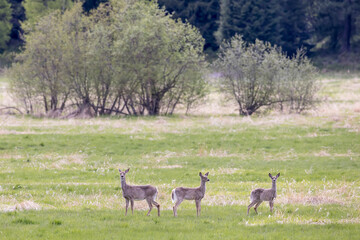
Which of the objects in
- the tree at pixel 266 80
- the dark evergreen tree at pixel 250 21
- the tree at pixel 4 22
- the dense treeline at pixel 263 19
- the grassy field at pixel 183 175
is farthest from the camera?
the tree at pixel 4 22

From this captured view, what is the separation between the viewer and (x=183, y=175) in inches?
803

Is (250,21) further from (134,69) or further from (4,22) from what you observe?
(134,69)

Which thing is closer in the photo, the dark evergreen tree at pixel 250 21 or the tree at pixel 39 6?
the tree at pixel 39 6

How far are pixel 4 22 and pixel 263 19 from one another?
45890 millimetres

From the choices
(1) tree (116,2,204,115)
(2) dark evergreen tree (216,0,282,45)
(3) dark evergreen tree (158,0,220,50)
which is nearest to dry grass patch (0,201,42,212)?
(1) tree (116,2,204,115)

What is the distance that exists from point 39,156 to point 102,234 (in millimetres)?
15842

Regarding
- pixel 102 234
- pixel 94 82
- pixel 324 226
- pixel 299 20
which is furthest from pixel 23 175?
pixel 299 20

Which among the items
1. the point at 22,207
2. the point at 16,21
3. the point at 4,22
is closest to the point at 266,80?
the point at 22,207

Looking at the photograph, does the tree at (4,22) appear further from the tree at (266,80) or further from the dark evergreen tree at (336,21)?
the tree at (266,80)

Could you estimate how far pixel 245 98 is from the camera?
48500mm

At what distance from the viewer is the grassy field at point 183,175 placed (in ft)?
37.0

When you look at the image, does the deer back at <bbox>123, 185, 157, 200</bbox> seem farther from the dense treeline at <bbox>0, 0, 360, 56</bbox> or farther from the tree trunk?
the tree trunk

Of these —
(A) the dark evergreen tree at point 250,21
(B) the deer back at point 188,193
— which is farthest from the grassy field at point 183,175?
(A) the dark evergreen tree at point 250,21

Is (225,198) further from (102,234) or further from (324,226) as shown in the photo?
(102,234)
